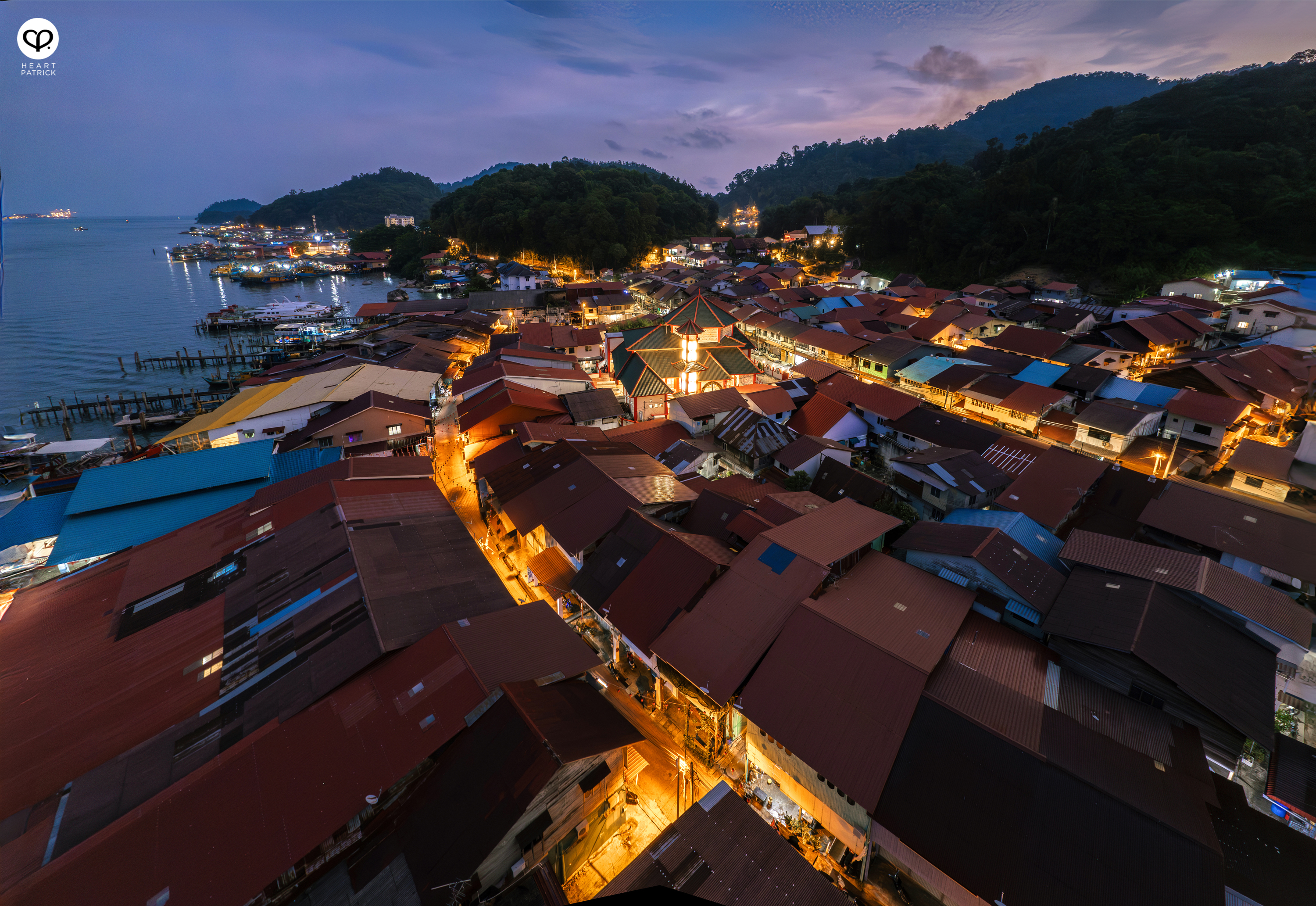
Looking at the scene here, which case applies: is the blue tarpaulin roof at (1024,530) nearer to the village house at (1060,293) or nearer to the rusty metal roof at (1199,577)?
the rusty metal roof at (1199,577)

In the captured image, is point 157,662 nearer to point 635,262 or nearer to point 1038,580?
point 1038,580


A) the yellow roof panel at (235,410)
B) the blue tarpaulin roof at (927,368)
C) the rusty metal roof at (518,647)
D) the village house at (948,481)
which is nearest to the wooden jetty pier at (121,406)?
the yellow roof panel at (235,410)

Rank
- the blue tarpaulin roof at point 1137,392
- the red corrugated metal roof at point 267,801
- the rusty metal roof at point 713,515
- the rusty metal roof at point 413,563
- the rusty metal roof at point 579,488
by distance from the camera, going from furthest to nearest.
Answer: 1. the blue tarpaulin roof at point 1137,392
2. the rusty metal roof at point 579,488
3. the rusty metal roof at point 713,515
4. the rusty metal roof at point 413,563
5. the red corrugated metal roof at point 267,801

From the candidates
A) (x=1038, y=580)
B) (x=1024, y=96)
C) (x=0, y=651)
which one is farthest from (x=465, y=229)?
(x=1024, y=96)

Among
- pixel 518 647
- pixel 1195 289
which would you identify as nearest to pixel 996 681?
pixel 518 647

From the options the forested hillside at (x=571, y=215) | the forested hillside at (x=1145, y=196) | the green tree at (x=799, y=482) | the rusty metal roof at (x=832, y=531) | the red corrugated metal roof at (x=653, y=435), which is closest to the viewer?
the rusty metal roof at (x=832, y=531)

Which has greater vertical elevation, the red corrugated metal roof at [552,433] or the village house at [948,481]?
the red corrugated metal roof at [552,433]

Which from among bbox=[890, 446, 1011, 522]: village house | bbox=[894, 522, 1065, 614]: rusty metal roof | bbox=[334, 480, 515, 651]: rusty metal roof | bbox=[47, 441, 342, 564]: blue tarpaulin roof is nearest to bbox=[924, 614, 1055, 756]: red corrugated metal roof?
bbox=[894, 522, 1065, 614]: rusty metal roof
